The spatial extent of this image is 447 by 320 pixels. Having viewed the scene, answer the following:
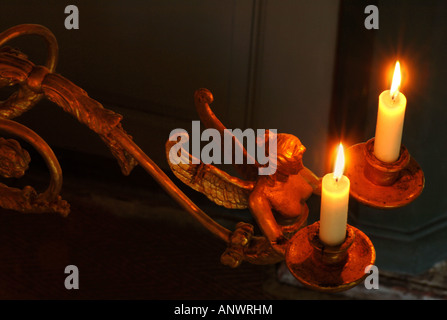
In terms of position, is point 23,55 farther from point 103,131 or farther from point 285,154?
point 285,154

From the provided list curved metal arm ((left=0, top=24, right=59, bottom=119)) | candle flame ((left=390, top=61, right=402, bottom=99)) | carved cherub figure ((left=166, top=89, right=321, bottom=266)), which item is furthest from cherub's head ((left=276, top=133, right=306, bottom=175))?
curved metal arm ((left=0, top=24, right=59, bottom=119))

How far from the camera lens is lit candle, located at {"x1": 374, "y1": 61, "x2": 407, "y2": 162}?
29.6 inches

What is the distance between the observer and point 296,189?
33.4 inches

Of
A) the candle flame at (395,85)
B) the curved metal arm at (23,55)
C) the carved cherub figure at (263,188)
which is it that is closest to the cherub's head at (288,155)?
the carved cherub figure at (263,188)

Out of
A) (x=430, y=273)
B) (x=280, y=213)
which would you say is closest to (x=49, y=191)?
(x=280, y=213)

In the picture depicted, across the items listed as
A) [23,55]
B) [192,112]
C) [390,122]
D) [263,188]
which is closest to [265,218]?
[263,188]

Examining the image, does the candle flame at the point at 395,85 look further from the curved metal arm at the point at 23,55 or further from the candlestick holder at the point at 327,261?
the curved metal arm at the point at 23,55

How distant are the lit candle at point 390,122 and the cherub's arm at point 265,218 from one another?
122 millimetres

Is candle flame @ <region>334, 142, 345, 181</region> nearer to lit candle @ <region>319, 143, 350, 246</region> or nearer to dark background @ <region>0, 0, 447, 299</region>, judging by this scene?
lit candle @ <region>319, 143, 350, 246</region>

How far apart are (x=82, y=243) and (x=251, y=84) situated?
533 millimetres

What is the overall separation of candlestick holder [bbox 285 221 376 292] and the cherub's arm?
0.10 ft

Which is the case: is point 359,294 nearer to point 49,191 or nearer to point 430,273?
point 430,273

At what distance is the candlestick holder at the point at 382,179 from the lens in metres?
0.78

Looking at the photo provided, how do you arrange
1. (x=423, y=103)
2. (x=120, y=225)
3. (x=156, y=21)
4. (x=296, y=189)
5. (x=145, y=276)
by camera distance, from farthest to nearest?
(x=120, y=225) < (x=145, y=276) < (x=156, y=21) < (x=423, y=103) < (x=296, y=189)
